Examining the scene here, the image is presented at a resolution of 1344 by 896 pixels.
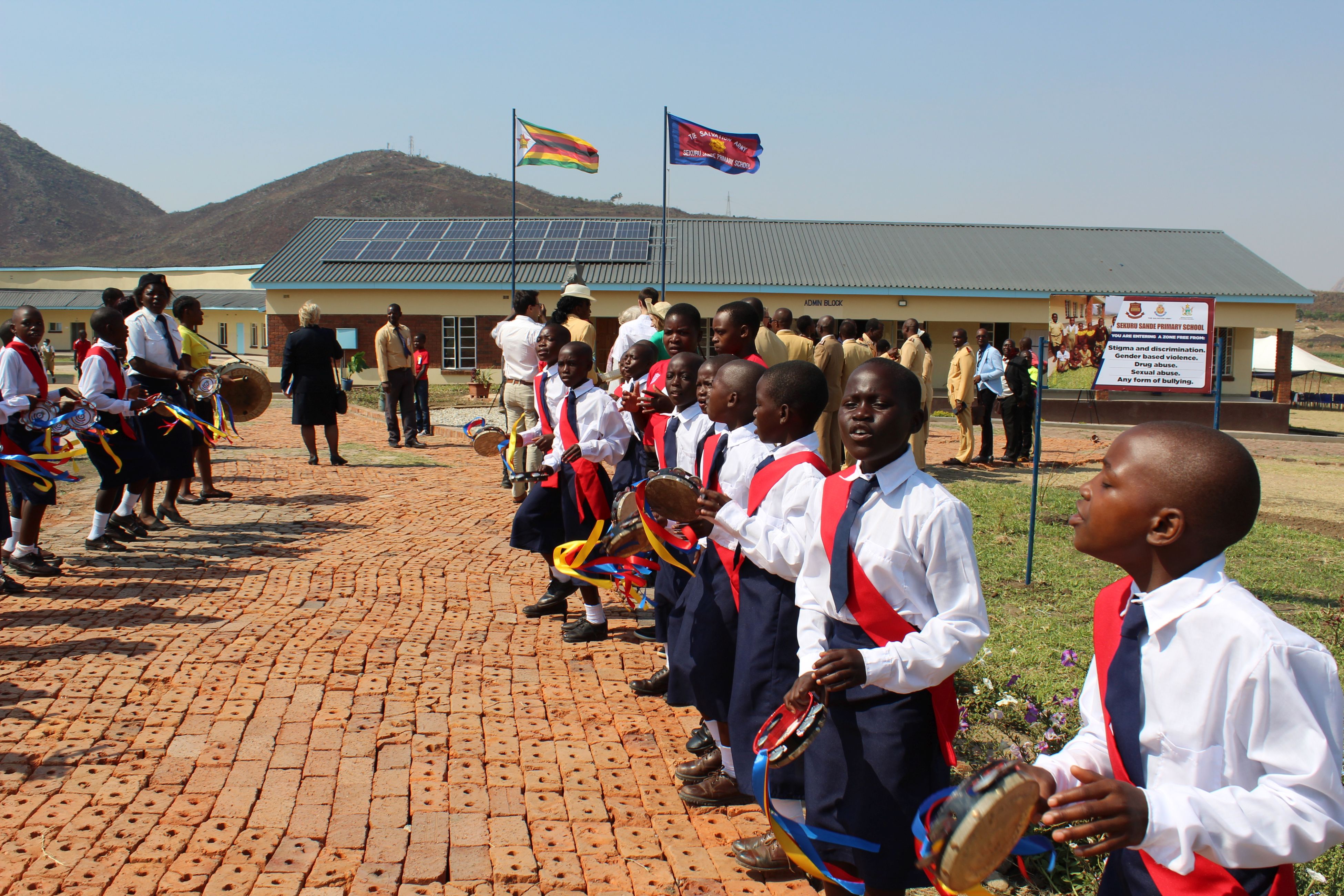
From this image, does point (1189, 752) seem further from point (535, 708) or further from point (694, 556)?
point (535, 708)

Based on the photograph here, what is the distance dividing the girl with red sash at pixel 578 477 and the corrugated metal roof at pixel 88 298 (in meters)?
47.0

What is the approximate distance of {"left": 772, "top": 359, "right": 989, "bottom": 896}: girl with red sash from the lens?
254 cm

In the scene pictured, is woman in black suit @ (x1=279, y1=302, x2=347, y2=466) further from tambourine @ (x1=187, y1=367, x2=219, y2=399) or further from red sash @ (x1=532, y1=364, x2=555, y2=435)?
red sash @ (x1=532, y1=364, x2=555, y2=435)

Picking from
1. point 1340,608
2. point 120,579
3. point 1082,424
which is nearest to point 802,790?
point 1340,608

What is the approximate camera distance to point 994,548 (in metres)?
8.48

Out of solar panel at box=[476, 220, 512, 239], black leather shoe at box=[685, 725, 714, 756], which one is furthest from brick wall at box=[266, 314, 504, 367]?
black leather shoe at box=[685, 725, 714, 756]

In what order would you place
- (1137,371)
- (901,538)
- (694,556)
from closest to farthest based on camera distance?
(901,538), (694,556), (1137,371)

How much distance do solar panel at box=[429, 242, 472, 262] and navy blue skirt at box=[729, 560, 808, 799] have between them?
29025 millimetres

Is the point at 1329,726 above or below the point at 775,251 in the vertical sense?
below

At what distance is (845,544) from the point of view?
2.70 metres

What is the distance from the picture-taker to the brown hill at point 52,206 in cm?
10956

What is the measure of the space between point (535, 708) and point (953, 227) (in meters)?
32.2

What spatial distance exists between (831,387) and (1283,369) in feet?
83.4

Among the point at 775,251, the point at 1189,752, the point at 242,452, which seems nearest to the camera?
the point at 1189,752
